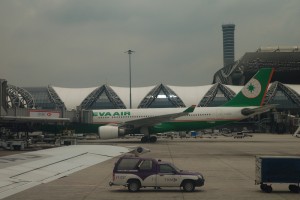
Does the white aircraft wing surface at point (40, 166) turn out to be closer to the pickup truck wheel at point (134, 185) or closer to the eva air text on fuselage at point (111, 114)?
the pickup truck wheel at point (134, 185)

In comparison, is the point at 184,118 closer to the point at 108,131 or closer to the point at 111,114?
the point at 111,114

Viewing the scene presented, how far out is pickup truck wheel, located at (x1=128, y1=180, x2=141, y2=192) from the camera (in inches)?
715

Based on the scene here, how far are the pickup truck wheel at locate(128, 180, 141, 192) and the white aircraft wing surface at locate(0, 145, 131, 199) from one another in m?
1.30

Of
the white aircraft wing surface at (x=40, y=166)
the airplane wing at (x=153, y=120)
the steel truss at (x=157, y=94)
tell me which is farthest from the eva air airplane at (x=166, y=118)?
the steel truss at (x=157, y=94)

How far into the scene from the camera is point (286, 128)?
369 feet

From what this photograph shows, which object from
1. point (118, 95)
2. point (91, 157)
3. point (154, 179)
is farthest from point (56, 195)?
point (118, 95)

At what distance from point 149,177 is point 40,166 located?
428cm

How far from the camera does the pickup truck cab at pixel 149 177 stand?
18.2m

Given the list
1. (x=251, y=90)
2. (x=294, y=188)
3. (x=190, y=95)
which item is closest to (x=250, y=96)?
(x=251, y=90)

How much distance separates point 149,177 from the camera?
18.4 m

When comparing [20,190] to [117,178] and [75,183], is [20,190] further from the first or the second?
[75,183]

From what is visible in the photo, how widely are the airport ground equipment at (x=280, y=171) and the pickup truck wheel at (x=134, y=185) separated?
4.41m

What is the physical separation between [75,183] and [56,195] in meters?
3.57

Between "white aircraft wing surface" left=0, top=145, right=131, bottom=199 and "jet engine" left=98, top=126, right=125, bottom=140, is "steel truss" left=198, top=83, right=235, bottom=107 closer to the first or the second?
"jet engine" left=98, top=126, right=125, bottom=140
